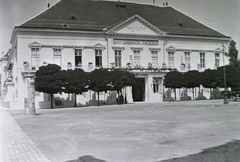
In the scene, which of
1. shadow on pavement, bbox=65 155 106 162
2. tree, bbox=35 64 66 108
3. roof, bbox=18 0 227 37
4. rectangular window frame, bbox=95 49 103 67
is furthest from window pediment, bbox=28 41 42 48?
shadow on pavement, bbox=65 155 106 162

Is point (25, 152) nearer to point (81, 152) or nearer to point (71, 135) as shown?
point (81, 152)

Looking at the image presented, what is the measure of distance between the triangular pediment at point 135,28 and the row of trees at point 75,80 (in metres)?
8.48

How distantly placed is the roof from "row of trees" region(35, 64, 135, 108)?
877 cm

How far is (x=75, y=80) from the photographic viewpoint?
103 feet

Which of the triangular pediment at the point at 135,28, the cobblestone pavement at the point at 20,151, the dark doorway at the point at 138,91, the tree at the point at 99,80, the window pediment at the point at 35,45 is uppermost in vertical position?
the triangular pediment at the point at 135,28

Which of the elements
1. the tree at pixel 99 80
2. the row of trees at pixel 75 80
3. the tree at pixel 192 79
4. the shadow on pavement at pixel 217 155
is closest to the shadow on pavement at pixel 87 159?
the shadow on pavement at pixel 217 155

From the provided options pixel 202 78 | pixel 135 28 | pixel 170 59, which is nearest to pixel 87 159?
pixel 202 78

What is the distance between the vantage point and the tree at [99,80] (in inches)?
1277

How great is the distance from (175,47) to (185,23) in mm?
6228

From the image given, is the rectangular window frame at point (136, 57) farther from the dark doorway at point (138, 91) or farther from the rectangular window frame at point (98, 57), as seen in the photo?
the rectangular window frame at point (98, 57)

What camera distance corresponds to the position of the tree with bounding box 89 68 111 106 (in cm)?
3244

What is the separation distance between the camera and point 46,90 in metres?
30.5

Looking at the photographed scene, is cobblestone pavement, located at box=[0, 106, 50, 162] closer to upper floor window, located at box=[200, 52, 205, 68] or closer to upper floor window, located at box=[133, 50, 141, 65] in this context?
upper floor window, located at box=[133, 50, 141, 65]

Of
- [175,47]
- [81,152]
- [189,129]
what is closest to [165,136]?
[189,129]
